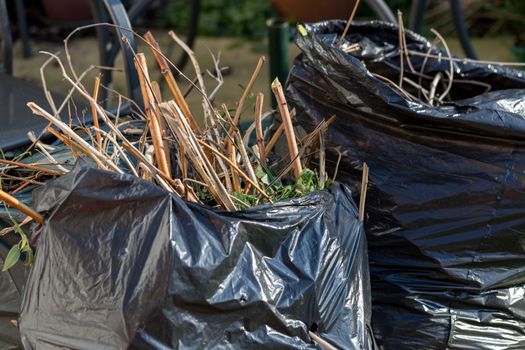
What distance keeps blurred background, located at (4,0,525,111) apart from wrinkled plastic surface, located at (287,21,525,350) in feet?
6.97

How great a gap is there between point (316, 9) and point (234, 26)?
2.03 ft

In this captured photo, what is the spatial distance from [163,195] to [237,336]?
0.24 m

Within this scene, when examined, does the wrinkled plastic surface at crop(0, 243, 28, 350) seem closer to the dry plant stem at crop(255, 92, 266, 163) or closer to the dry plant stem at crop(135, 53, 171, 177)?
the dry plant stem at crop(135, 53, 171, 177)

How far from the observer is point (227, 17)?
442 centimetres

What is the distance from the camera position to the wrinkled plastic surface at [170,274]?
1.13m

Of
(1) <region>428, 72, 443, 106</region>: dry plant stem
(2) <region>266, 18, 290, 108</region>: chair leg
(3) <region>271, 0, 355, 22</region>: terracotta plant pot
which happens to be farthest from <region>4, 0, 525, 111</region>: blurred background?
(1) <region>428, 72, 443, 106</region>: dry plant stem

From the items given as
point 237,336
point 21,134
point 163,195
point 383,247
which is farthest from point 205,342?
point 21,134

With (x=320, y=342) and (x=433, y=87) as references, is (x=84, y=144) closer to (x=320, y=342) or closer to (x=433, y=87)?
(x=320, y=342)

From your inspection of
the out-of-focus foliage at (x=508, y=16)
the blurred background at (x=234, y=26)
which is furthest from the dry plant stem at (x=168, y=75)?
the out-of-focus foliage at (x=508, y=16)

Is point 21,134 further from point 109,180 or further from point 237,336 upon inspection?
point 237,336

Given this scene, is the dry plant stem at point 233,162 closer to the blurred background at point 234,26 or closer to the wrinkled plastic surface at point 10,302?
the wrinkled plastic surface at point 10,302

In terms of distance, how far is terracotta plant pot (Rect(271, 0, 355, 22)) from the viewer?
3.88 m

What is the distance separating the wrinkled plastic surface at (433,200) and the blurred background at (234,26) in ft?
6.97

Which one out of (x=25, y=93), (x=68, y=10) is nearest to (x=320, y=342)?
(x=25, y=93)
